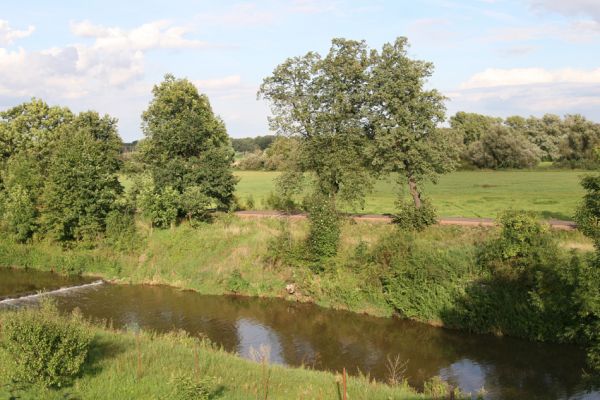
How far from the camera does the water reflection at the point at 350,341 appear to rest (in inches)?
933

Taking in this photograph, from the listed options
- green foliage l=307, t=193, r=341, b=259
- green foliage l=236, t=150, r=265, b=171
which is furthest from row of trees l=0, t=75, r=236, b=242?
green foliage l=236, t=150, r=265, b=171

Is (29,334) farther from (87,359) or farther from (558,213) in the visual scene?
(558,213)

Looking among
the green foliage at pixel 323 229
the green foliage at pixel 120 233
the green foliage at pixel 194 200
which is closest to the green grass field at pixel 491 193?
the green foliage at pixel 323 229

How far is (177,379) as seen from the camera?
15398 mm

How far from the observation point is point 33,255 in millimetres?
46656

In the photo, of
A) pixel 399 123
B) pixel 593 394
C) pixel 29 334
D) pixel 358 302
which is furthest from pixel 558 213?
pixel 29 334

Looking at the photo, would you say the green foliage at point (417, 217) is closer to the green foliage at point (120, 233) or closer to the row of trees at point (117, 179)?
the row of trees at point (117, 179)

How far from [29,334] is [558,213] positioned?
42.9 metres

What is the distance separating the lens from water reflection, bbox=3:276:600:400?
77.8ft

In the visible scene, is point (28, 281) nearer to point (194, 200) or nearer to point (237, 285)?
point (194, 200)

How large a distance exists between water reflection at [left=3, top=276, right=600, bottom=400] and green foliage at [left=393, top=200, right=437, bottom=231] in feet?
27.1

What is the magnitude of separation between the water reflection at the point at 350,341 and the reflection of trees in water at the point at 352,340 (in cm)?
5

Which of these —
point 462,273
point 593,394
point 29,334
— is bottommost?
point 593,394

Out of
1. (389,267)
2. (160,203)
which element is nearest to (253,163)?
(160,203)
